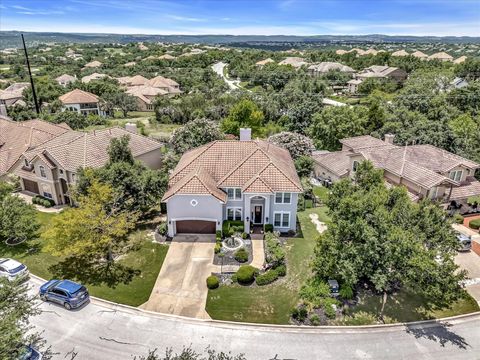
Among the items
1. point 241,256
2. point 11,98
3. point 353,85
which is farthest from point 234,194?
point 353,85

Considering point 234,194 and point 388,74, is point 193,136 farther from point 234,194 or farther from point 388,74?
point 388,74

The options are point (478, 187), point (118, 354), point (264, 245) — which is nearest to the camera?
point (118, 354)

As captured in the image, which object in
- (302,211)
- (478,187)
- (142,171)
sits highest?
(142,171)

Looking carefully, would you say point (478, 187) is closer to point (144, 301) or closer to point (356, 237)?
point (356, 237)

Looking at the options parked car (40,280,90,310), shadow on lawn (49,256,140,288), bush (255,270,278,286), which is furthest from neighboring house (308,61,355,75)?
parked car (40,280,90,310)

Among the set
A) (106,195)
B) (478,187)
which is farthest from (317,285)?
(478,187)

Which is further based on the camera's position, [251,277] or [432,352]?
[251,277]

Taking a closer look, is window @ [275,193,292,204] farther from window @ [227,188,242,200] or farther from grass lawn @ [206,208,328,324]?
grass lawn @ [206,208,328,324]
